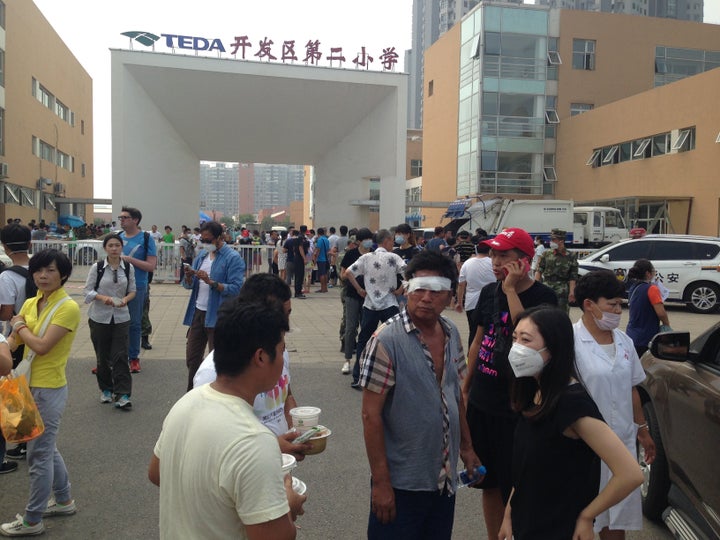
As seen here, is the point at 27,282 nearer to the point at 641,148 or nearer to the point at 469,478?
the point at 469,478

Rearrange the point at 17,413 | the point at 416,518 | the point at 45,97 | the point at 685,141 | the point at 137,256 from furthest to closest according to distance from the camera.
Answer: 1. the point at 45,97
2. the point at 685,141
3. the point at 137,256
4. the point at 17,413
5. the point at 416,518

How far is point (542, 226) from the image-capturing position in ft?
84.2

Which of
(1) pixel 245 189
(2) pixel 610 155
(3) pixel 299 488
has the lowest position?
(3) pixel 299 488

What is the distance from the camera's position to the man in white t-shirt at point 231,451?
5.38 feet

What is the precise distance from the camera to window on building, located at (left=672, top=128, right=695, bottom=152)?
2888cm

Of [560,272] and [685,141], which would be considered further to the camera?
[685,141]

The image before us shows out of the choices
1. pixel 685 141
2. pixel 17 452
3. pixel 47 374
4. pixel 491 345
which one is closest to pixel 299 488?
pixel 491 345

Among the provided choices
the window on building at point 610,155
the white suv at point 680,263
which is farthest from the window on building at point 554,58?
the white suv at point 680,263

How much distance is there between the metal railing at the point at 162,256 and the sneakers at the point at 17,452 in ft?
38.3

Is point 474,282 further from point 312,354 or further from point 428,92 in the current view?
point 428,92

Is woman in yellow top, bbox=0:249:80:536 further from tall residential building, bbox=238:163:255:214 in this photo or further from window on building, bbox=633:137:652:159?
tall residential building, bbox=238:163:255:214

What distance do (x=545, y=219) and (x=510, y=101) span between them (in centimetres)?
1681

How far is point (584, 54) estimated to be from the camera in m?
39.8

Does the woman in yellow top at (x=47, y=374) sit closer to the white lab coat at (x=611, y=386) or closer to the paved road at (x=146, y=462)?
the paved road at (x=146, y=462)
